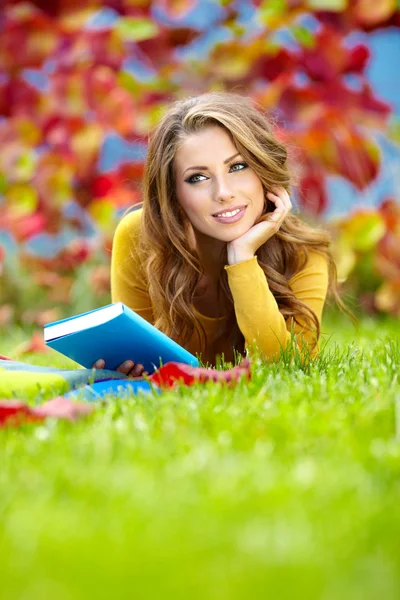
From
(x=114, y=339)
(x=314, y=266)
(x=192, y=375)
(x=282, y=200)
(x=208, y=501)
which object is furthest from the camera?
(x=314, y=266)

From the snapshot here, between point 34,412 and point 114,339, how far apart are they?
68cm

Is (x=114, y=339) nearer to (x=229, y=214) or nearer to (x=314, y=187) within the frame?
(x=229, y=214)

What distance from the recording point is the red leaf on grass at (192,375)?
1976 millimetres

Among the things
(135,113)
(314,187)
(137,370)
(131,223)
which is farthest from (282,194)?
(135,113)

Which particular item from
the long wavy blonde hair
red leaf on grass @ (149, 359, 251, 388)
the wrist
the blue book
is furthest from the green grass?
the long wavy blonde hair

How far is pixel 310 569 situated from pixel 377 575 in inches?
3.0

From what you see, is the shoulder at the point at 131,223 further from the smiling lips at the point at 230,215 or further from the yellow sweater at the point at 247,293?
the smiling lips at the point at 230,215

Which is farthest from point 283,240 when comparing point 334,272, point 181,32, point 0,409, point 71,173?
point 181,32

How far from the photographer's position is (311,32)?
5.05m

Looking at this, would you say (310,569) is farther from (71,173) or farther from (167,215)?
(71,173)

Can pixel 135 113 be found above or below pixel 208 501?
above

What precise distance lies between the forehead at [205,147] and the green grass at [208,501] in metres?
1.12

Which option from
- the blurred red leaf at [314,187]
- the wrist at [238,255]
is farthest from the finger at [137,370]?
the blurred red leaf at [314,187]

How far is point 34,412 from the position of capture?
1659 millimetres
